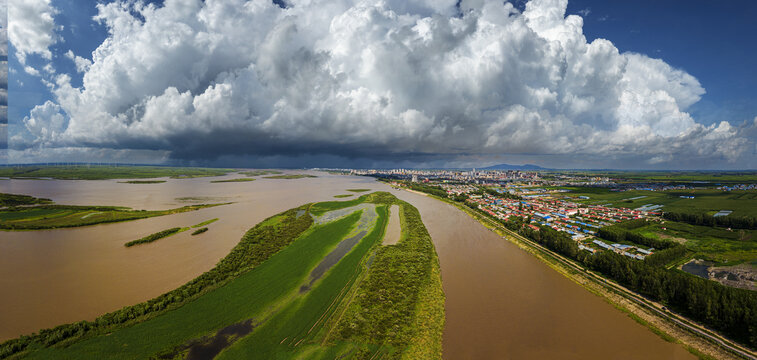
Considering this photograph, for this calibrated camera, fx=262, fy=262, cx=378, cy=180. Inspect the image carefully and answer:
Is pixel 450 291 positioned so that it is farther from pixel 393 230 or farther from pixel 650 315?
pixel 393 230

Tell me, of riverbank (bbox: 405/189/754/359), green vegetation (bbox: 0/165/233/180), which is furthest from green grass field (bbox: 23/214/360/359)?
green vegetation (bbox: 0/165/233/180)

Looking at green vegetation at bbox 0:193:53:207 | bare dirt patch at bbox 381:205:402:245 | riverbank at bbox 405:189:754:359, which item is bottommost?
riverbank at bbox 405:189:754:359

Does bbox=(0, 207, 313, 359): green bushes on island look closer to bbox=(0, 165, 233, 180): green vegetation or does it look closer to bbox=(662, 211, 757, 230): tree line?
bbox=(662, 211, 757, 230): tree line

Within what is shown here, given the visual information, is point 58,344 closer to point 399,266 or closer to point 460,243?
point 399,266

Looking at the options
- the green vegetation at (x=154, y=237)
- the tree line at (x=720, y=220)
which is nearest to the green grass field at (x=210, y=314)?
the green vegetation at (x=154, y=237)

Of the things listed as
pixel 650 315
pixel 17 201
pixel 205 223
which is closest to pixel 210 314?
pixel 205 223

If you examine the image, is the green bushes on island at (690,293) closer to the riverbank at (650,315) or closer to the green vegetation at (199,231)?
the riverbank at (650,315)
